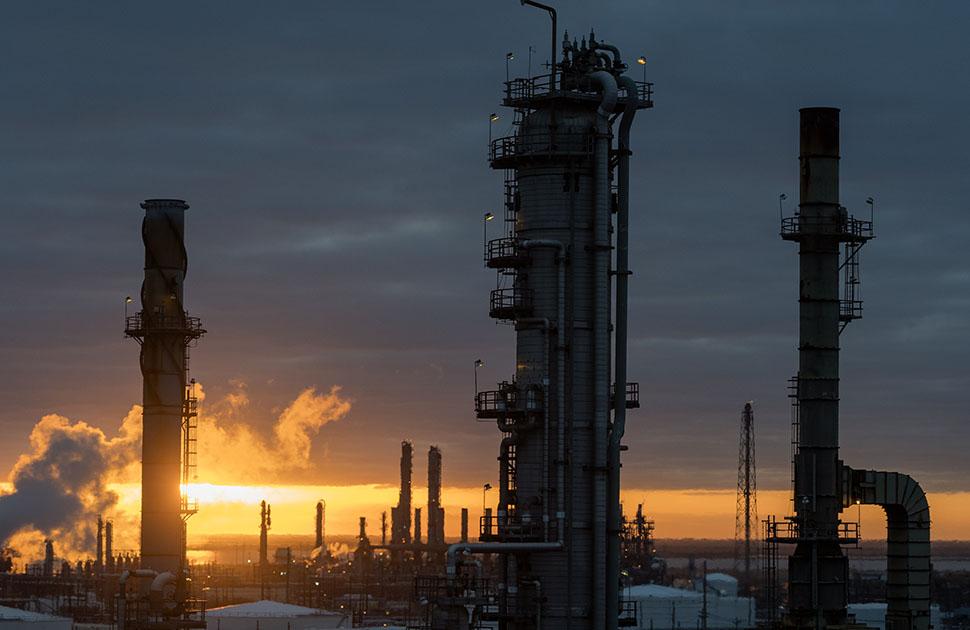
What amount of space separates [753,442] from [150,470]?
9686 cm

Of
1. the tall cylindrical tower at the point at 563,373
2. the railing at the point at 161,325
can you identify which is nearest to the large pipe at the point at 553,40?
the tall cylindrical tower at the point at 563,373

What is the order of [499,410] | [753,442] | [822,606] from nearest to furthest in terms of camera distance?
[499,410] → [822,606] → [753,442]

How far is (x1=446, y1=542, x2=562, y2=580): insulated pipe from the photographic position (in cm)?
6119

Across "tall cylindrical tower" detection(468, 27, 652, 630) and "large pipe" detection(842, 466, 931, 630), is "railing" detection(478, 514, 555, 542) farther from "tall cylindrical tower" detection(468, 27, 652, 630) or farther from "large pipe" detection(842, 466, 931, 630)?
"large pipe" detection(842, 466, 931, 630)

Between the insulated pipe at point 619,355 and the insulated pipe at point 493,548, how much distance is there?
7.52 feet

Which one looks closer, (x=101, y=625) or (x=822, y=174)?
(x=822, y=174)

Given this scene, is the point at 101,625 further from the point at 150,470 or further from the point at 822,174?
the point at 822,174

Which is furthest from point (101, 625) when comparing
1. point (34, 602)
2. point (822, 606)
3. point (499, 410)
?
point (499, 410)

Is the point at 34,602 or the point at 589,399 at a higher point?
the point at 589,399

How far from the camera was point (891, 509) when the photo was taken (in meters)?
82.2

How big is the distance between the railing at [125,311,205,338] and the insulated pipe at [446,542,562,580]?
35016 millimetres

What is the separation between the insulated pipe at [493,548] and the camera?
201 feet

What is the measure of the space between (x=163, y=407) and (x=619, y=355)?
1389 inches

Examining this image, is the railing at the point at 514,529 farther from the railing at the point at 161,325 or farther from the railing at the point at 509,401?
the railing at the point at 161,325
